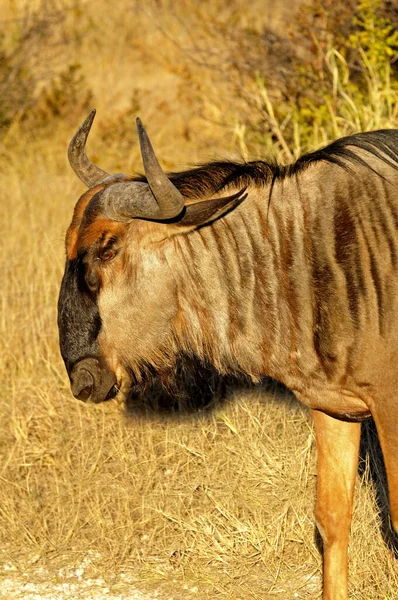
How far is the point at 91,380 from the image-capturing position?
11.0ft

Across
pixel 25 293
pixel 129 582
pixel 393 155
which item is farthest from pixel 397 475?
pixel 25 293

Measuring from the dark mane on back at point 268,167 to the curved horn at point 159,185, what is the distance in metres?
0.26

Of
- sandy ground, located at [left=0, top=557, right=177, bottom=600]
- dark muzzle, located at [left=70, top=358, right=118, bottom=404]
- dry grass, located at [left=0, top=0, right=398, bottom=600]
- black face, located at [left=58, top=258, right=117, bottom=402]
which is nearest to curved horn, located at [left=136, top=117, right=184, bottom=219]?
black face, located at [left=58, top=258, right=117, bottom=402]

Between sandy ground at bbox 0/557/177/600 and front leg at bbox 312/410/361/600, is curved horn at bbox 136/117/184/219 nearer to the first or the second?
front leg at bbox 312/410/361/600

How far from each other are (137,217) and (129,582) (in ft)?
5.53

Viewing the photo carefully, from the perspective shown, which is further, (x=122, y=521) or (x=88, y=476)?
(x=88, y=476)

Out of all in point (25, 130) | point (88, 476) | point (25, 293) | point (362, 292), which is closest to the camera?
point (362, 292)

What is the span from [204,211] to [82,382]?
0.74 m

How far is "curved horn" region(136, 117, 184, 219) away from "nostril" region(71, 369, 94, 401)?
0.64 meters

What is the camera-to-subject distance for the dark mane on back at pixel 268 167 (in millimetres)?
3318

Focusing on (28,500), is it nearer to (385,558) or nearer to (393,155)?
(385,558)

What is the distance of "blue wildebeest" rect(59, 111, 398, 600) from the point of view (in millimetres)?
3166

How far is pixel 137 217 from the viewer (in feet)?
10.4

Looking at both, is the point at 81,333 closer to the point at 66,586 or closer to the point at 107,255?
the point at 107,255
